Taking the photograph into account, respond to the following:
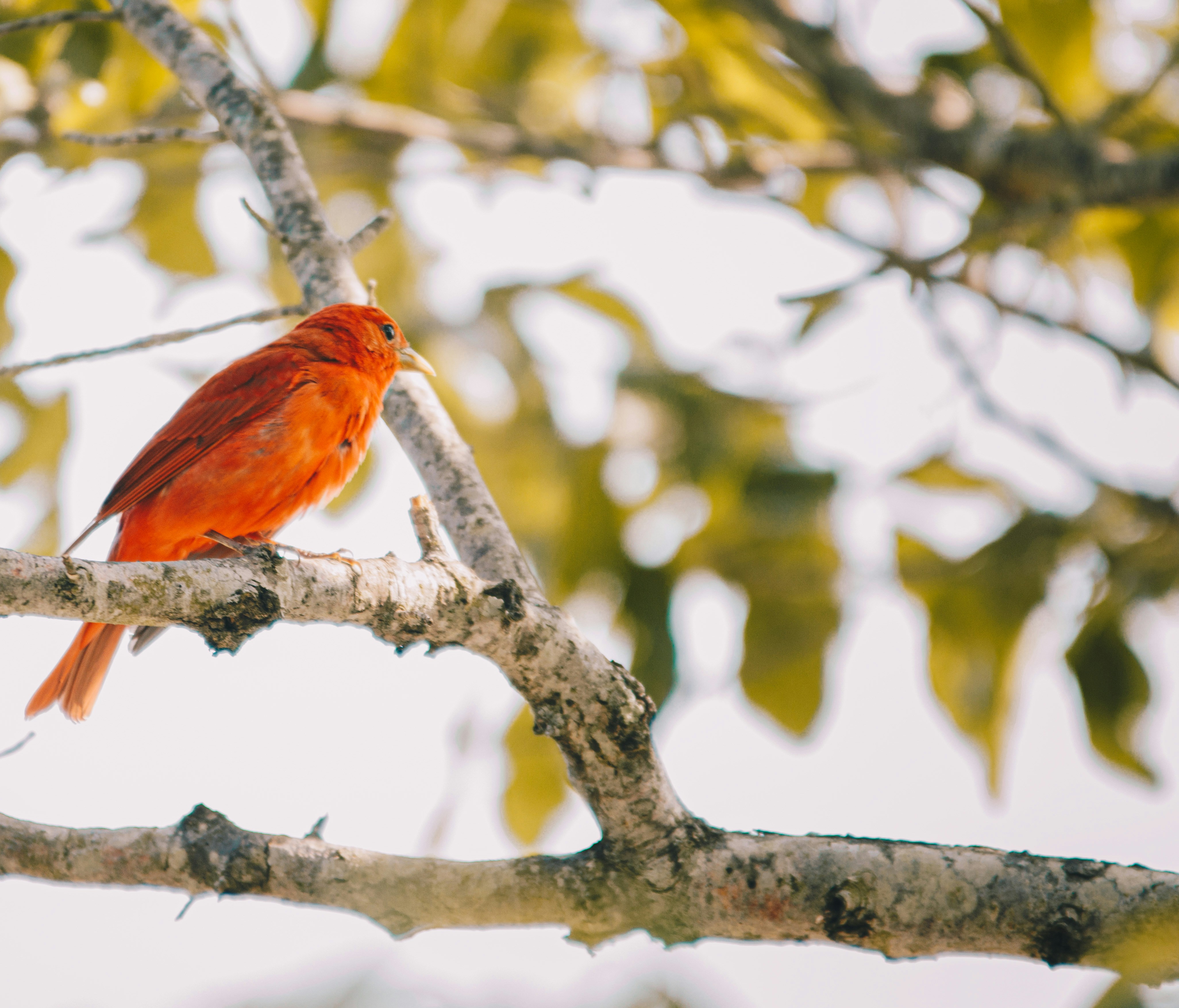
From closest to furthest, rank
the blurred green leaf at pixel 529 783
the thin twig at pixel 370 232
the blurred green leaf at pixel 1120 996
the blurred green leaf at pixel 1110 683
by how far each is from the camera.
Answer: the blurred green leaf at pixel 1120 996
the thin twig at pixel 370 232
the blurred green leaf at pixel 1110 683
the blurred green leaf at pixel 529 783

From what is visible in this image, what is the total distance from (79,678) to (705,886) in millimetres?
2794

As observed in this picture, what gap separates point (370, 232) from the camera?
3695 mm

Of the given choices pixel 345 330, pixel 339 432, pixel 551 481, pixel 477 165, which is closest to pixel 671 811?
pixel 339 432

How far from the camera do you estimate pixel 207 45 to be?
3771 mm

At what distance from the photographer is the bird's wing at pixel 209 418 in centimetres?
431

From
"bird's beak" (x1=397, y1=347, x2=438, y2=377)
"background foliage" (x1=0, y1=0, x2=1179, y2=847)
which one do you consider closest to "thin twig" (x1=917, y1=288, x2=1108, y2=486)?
"background foliage" (x1=0, y1=0, x2=1179, y2=847)

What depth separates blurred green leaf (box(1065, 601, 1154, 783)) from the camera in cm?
476

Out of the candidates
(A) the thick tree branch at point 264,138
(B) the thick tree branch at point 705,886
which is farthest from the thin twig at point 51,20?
(B) the thick tree branch at point 705,886

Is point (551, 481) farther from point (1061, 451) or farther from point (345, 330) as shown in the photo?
point (1061, 451)

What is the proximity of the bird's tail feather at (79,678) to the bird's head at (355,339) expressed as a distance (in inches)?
56.7

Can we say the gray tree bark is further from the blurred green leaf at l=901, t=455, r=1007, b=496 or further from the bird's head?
the blurred green leaf at l=901, t=455, r=1007, b=496

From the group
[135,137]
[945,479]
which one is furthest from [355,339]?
[945,479]

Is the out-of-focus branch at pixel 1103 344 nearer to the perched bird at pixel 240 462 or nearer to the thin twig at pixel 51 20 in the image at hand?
the perched bird at pixel 240 462

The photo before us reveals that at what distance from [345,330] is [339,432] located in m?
0.52
